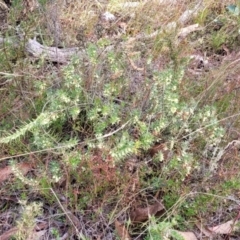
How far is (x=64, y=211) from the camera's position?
6.08ft

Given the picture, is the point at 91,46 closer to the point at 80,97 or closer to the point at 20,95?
the point at 80,97

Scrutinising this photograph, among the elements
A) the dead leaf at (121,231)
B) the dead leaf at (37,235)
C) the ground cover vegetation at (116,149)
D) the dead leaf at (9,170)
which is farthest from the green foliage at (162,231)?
the dead leaf at (9,170)

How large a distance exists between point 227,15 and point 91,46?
1498 mm

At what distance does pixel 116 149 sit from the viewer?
6.04ft

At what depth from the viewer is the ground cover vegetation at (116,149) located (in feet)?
6.20

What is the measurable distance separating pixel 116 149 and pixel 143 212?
0.30 m

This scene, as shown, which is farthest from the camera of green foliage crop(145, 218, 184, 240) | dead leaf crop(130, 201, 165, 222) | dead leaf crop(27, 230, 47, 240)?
dead leaf crop(130, 201, 165, 222)

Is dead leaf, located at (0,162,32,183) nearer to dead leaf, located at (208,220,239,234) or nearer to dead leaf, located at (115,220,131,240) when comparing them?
dead leaf, located at (115,220,131,240)

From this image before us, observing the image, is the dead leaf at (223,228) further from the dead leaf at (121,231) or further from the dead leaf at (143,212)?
the dead leaf at (121,231)

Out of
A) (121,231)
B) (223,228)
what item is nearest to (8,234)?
(121,231)

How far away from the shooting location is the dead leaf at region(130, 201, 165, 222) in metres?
1.94

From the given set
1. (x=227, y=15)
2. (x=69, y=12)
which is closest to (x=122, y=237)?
(x=69, y=12)

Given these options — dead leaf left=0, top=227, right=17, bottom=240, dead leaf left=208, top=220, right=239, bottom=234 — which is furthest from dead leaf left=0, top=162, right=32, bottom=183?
dead leaf left=208, top=220, right=239, bottom=234

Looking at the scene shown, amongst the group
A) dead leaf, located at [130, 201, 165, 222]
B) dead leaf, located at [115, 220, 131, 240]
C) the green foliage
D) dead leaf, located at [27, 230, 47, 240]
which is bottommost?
dead leaf, located at [27, 230, 47, 240]
